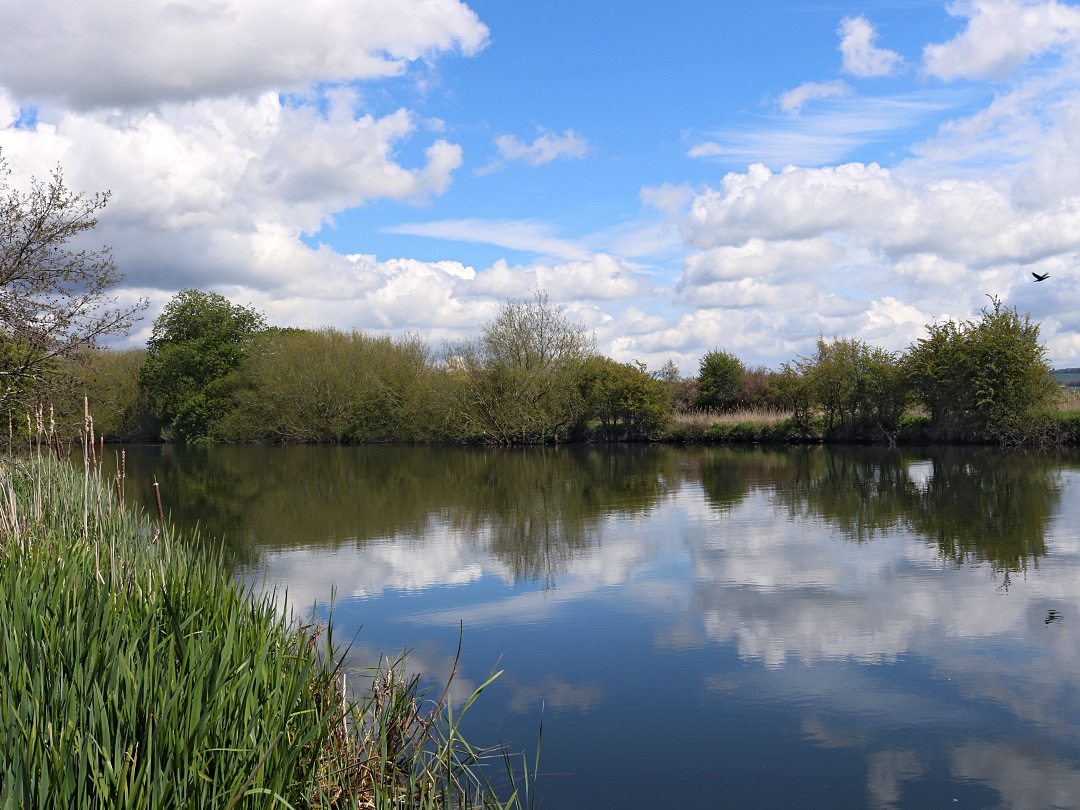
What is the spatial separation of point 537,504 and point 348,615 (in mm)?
8938

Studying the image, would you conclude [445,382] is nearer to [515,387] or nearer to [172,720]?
[515,387]

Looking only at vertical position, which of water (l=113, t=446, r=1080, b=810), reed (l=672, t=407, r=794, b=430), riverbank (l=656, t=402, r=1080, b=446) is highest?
reed (l=672, t=407, r=794, b=430)

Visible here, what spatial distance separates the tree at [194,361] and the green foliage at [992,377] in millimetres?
42146

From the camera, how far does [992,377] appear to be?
28922 mm

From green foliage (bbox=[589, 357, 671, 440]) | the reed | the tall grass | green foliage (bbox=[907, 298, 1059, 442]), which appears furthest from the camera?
green foliage (bbox=[589, 357, 671, 440])

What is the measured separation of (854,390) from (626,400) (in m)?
10.7

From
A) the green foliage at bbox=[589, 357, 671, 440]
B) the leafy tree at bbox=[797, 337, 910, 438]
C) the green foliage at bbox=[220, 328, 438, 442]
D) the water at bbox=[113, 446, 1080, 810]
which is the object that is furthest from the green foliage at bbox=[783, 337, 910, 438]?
the green foliage at bbox=[220, 328, 438, 442]

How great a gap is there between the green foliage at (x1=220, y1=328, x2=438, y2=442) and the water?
104ft

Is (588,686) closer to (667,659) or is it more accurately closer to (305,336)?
(667,659)

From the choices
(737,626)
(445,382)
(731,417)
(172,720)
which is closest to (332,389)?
(445,382)

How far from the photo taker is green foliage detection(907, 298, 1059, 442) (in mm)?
28531

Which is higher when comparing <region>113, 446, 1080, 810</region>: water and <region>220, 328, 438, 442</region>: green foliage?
<region>220, 328, 438, 442</region>: green foliage

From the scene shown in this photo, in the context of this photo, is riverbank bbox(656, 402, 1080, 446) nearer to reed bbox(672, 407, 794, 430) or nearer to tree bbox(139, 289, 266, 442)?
reed bbox(672, 407, 794, 430)

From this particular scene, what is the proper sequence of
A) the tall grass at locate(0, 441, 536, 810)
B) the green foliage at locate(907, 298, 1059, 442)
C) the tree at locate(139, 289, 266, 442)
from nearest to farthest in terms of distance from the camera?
the tall grass at locate(0, 441, 536, 810) → the green foliage at locate(907, 298, 1059, 442) → the tree at locate(139, 289, 266, 442)
